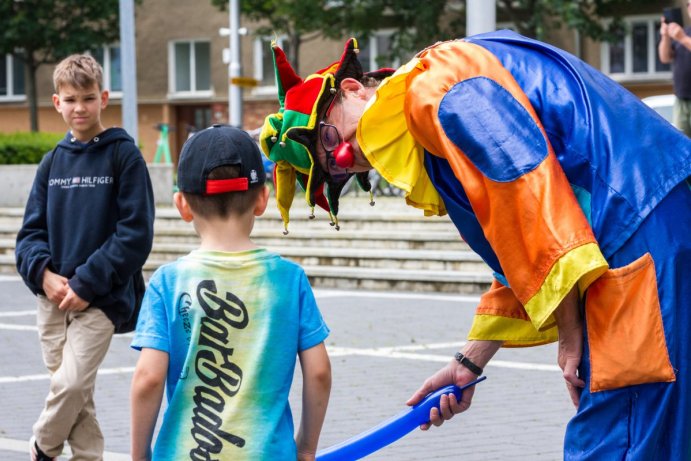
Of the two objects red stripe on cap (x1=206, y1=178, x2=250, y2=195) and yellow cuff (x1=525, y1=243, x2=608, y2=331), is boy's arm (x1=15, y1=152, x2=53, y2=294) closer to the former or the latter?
red stripe on cap (x1=206, y1=178, x2=250, y2=195)

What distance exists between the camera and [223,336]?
2.95 metres

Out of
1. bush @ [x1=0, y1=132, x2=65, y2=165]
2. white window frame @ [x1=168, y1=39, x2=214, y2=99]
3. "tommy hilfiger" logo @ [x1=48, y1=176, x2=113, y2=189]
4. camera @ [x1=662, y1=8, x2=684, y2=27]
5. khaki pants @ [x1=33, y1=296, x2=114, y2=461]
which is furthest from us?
white window frame @ [x1=168, y1=39, x2=214, y2=99]

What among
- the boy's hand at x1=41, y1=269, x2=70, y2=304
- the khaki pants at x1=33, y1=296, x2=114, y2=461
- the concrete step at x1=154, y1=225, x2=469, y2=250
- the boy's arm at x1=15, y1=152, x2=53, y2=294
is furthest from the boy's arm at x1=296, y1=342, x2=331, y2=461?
the concrete step at x1=154, y1=225, x2=469, y2=250

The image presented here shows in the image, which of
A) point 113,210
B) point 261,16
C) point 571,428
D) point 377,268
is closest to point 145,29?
point 261,16

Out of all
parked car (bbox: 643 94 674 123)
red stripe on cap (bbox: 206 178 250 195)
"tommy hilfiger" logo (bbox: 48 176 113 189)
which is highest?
red stripe on cap (bbox: 206 178 250 195)

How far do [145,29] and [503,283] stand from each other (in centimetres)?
3541

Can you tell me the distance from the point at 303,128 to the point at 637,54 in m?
30.0

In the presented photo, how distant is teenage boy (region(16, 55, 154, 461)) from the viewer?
4840 millimetres

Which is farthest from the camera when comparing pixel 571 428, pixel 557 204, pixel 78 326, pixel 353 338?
pixel 353 338

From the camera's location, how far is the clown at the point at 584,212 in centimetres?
270

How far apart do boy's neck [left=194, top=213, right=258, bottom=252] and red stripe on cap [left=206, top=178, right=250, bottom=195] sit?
7cm

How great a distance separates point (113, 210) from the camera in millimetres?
4977

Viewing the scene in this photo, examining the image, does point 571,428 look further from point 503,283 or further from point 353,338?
point 353,338

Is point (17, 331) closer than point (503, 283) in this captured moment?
No
